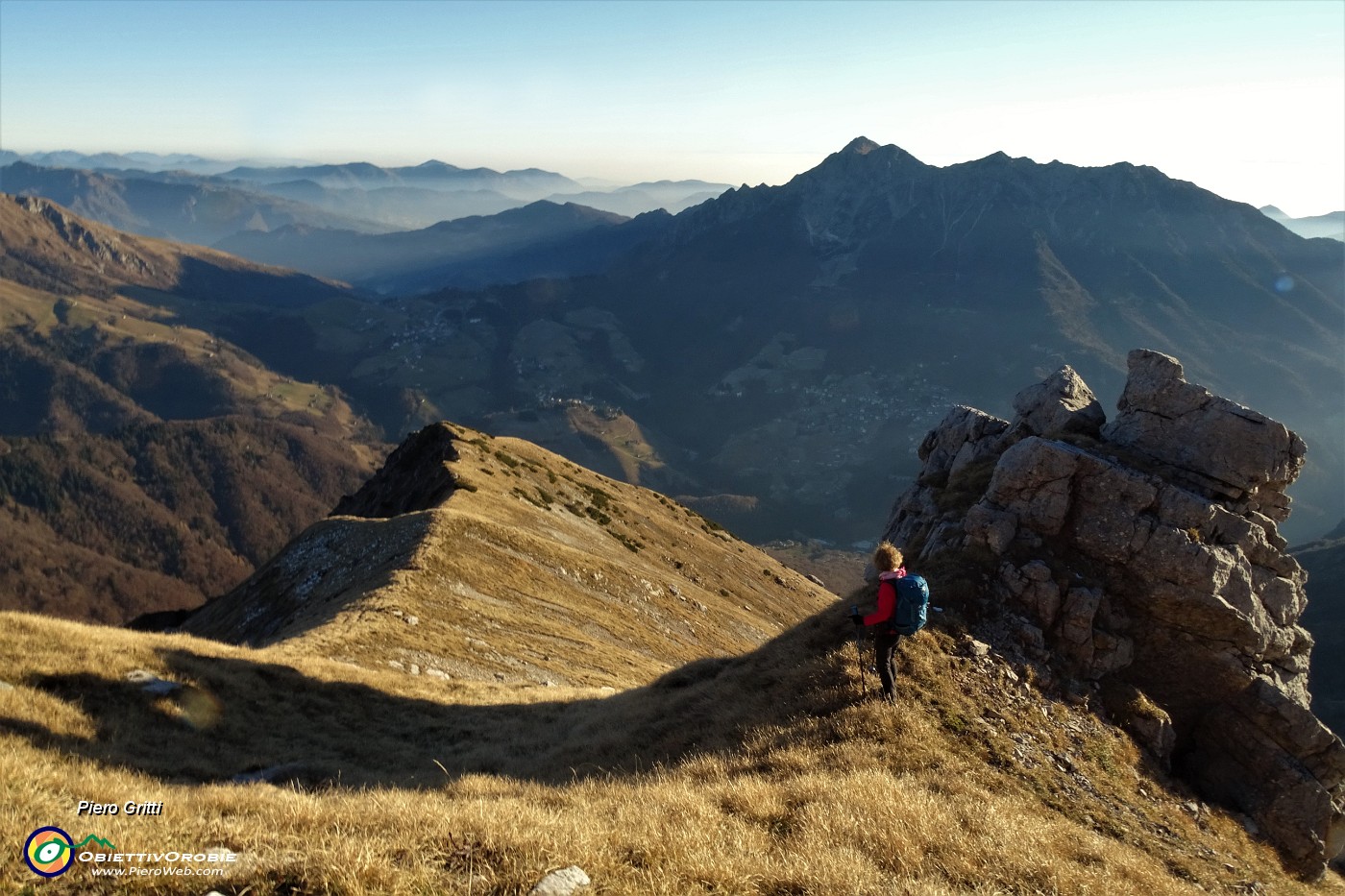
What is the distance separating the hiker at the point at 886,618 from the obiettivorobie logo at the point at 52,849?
16046 millimetres

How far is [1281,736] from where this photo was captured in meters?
26.8

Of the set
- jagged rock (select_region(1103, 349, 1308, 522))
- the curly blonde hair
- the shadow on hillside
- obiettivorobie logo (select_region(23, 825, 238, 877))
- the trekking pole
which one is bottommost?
the shadow on hillside

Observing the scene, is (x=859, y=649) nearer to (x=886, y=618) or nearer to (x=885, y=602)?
(x=886, y=618)

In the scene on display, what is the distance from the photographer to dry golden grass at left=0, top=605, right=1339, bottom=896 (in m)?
10.1

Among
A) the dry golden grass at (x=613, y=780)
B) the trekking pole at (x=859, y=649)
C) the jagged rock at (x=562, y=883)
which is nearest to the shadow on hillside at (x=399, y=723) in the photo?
the dry golden grass at (x=613, y=780)

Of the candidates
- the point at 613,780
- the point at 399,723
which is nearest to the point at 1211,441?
the point at 613,780

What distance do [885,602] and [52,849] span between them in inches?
672

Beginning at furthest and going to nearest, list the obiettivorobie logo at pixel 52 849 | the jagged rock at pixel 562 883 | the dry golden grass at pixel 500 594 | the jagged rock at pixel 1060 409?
the dry golden grass at pixel 500 594 → the jagged rock at pixel 1060 409 → the jagged rock at pixel 562 883 → the obiettivorobie logo at pixel 52 849

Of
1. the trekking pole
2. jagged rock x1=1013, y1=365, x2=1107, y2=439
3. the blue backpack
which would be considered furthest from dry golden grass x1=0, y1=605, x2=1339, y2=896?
jagged rock x1=1013, y1=365, x2=1107, y2=439

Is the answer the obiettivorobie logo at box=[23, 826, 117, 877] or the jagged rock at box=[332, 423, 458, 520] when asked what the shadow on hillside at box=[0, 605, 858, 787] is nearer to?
the obiettivorobie logo at box=[23, 826, 117, 877]

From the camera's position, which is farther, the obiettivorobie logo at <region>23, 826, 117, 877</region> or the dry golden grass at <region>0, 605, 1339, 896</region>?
the dry golden grass at <region>0, 605, 1339, 896</region>

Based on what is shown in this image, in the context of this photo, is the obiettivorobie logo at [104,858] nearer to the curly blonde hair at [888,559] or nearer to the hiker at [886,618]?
the hiker at [886,618]

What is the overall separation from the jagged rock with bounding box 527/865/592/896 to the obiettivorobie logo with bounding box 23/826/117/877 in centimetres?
561

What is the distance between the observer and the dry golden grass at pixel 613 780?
10094 millimetres
